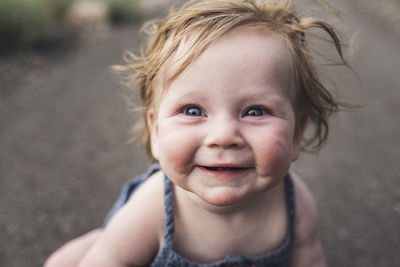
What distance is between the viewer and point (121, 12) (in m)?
6.14

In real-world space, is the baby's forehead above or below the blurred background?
above

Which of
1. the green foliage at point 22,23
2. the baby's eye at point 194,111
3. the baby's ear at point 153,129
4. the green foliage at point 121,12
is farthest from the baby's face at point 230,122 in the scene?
the green foliage at point 121,12

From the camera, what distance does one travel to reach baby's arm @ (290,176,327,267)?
4.91 feet

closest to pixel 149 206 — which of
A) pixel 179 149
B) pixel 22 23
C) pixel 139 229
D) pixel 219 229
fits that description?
pixel 139 229

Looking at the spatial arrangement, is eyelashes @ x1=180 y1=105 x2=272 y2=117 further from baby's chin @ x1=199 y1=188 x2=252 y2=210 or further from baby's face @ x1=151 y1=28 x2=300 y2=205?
baby's chin @ x1=199 y1=188 x2=252 y2=210

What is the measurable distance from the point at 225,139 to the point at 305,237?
0.71m

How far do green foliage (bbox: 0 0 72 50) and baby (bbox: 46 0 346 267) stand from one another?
348 cm

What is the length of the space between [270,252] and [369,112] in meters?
2.88

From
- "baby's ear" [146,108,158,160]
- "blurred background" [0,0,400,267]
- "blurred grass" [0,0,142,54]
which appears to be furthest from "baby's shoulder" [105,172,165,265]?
"blurred grass" [0,0,142,54]

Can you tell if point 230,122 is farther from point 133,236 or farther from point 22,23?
point 22,23

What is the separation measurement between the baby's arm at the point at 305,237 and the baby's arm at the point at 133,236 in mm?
537

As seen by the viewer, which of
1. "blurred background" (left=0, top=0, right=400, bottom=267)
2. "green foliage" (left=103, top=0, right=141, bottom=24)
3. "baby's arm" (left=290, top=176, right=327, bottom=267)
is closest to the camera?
"baby's arm" (left=290, top=176, right=327, bottom=267)

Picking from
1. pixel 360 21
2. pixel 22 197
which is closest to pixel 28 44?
pixel 22 197

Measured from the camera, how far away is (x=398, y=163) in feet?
10.0
